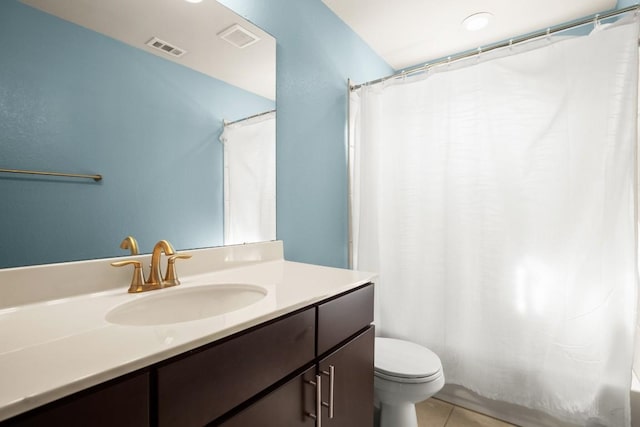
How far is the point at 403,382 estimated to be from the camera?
126 centimetres

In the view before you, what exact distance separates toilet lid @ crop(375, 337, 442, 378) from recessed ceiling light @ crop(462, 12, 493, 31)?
2.00m

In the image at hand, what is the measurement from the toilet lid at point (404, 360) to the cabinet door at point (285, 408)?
1.93 feet

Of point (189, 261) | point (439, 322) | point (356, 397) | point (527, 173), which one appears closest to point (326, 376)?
point (356, 397)

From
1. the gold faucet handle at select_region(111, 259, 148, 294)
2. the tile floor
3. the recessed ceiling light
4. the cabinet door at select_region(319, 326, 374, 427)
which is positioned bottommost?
the tile floor

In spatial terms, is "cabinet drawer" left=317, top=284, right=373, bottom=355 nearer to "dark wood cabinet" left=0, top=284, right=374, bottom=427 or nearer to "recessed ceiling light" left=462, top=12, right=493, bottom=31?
"dark wood cabinet" left=0, top=284, right=374, bottom=427

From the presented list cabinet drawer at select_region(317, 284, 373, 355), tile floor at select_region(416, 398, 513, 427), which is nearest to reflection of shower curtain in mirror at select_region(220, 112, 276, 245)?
cabinet drawer at select_region(317, 284, 373, 355)

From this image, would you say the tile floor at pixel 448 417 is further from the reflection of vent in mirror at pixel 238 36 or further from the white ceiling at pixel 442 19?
the white ceiling at pixel 442 19

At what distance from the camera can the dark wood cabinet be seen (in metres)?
0.46

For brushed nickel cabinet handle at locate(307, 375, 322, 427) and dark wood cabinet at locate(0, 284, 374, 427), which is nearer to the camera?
dark wood cabinet at locate(0, 284, 374, 427)

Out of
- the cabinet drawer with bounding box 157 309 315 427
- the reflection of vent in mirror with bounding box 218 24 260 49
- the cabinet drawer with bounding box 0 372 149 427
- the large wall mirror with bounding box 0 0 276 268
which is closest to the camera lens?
the cabinet drawer with bounding box 0 372 149 427

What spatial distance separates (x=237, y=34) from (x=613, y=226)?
1781mm

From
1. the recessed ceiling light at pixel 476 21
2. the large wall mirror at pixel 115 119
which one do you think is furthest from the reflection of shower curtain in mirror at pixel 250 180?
the recessed ceiling light at pixel 476 21

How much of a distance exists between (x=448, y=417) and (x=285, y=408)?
52.4 inches

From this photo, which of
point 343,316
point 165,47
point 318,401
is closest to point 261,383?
point 318,401
